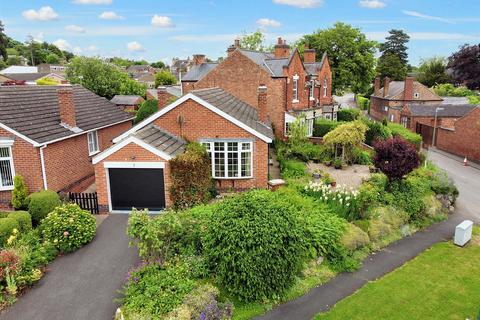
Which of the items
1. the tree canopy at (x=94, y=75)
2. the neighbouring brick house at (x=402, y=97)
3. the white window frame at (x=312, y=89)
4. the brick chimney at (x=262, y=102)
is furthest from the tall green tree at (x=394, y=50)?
the brick chimney at (x=262, y=102)

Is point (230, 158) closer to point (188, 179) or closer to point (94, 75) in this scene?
point (188, 179)

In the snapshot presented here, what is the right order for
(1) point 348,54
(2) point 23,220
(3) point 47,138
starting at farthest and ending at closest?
(1) point 348,54 < (3) point 47,138 < (2) point 23,220

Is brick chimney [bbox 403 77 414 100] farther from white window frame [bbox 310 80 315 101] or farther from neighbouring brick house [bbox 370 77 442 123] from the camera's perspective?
white window frame [bbox 310 80 315 101]

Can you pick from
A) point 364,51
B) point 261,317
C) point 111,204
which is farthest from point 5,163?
point 364,51

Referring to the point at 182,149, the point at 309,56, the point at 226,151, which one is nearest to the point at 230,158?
the point at 226,151

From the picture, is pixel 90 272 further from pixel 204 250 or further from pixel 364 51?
pixel 364 51

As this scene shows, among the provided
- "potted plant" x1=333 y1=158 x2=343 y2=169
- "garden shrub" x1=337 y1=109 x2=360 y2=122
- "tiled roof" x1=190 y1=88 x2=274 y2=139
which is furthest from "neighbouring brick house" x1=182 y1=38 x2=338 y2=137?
"potted plant" x1=333 y1=158 x2=343 y2=169

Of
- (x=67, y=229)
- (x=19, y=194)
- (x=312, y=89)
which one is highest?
(x=312, y=89)
